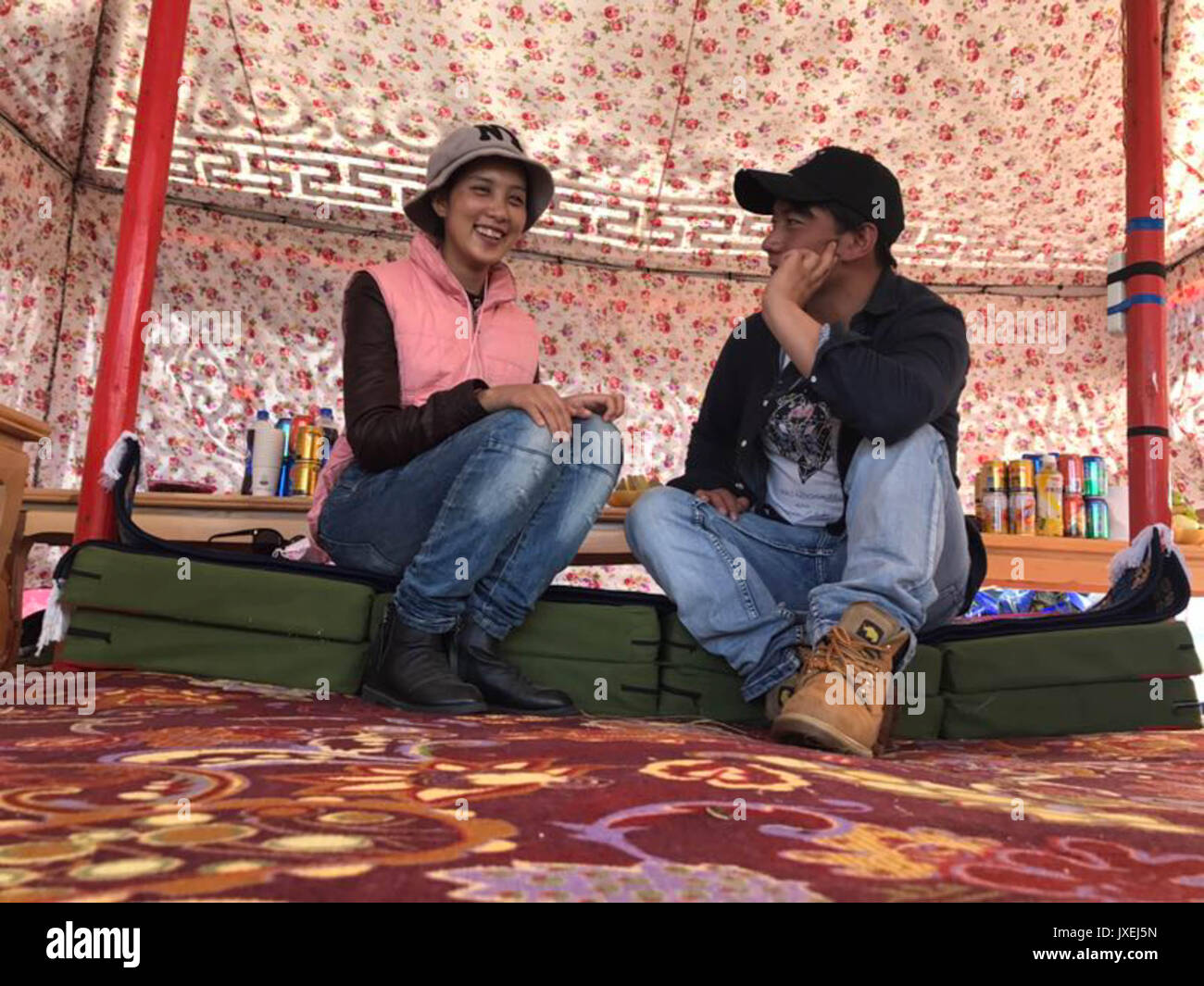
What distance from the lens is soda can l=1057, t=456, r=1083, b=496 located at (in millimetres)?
3071

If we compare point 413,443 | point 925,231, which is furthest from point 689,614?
point 925,231

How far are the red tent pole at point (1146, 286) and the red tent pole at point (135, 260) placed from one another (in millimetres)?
2055

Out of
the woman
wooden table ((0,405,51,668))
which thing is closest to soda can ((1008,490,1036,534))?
the woman

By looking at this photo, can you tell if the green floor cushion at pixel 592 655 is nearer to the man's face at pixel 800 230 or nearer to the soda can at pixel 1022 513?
the man's face at pixel 800 230

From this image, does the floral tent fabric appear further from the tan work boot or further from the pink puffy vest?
the tan work boot

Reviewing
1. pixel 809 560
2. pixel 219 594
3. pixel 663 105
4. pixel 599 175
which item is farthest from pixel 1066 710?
pixel 599 175

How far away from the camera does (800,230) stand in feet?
4.81

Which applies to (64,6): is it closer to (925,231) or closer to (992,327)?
(925,231)

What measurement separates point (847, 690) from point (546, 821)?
0.60 meters

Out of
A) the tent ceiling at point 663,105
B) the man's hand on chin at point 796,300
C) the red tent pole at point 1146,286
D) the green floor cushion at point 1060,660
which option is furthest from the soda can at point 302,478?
the red tent pole at point 1146,286

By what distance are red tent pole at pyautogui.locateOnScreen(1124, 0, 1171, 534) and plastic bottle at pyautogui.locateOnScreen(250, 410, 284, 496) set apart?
7.69 feet

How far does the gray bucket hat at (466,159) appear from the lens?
1.54 meters

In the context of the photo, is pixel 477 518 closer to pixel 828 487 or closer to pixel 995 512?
pixel 828 487

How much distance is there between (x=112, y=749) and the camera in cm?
87
